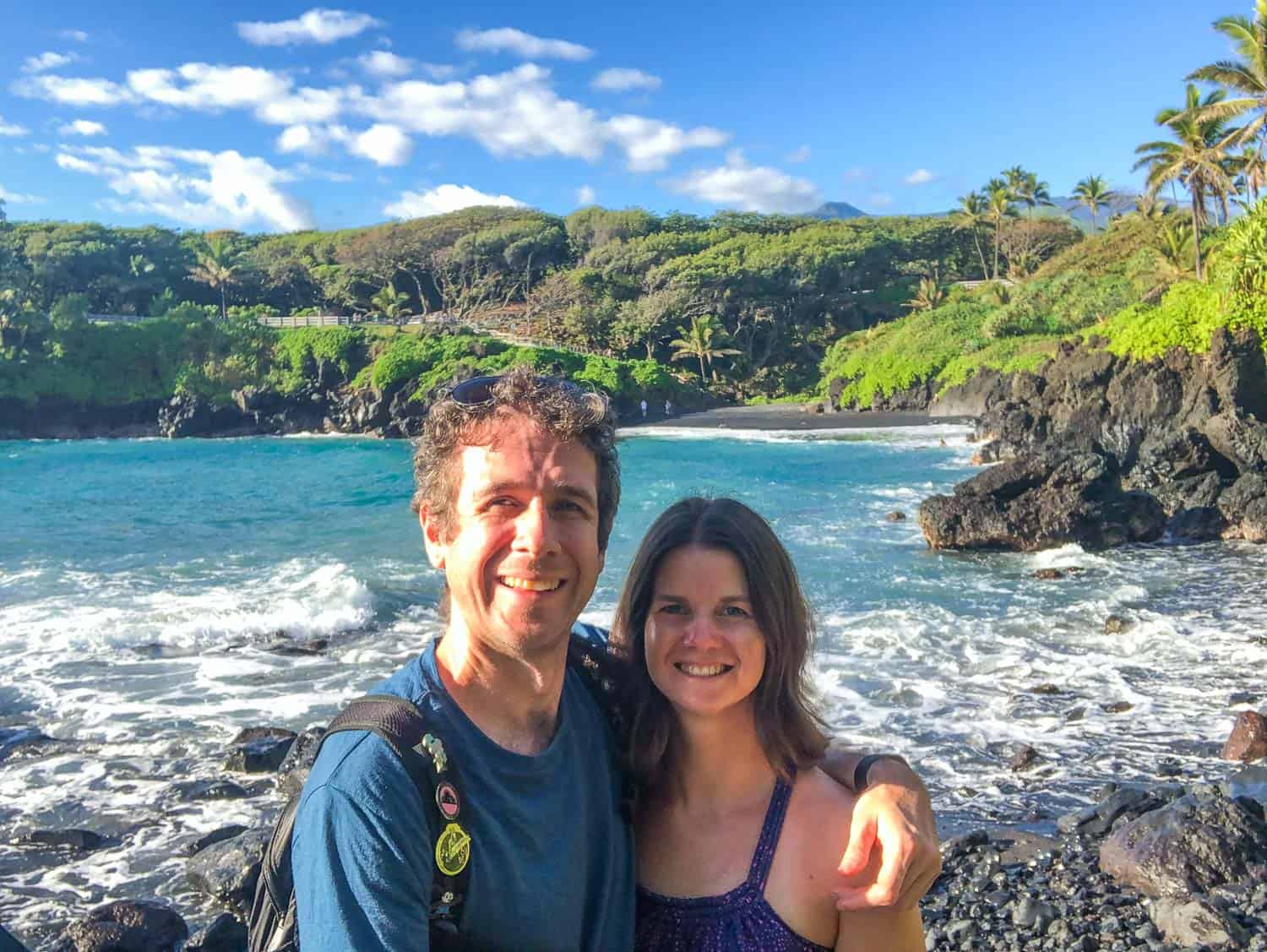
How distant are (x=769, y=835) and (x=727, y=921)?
184 millimetres

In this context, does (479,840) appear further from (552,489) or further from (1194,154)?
(1194,154)

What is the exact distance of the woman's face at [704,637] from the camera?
7.10 feet

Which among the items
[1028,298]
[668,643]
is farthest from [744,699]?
[1028,298]

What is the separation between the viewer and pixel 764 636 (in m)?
2.20

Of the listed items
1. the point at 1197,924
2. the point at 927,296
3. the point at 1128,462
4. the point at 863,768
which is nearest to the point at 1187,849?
the point at 1197,924

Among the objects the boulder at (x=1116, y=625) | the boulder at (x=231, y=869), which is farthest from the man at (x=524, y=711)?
the boulder at (x=1116, y=625)

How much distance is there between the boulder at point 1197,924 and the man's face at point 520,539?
14.5 feet

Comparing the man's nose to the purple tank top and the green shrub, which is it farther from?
the green shrub

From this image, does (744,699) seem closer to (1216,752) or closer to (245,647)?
(1216,752)

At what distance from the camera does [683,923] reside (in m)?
2.00

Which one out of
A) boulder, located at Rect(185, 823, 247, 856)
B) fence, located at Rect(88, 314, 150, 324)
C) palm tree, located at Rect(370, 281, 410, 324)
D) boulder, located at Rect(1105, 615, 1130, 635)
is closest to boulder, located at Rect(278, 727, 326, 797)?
boulder, located at Rect(185, 823, 247, 856)

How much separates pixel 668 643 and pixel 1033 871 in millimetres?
4473

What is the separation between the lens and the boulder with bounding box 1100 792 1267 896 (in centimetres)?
531

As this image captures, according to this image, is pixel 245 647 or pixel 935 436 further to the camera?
pixel 935 436
